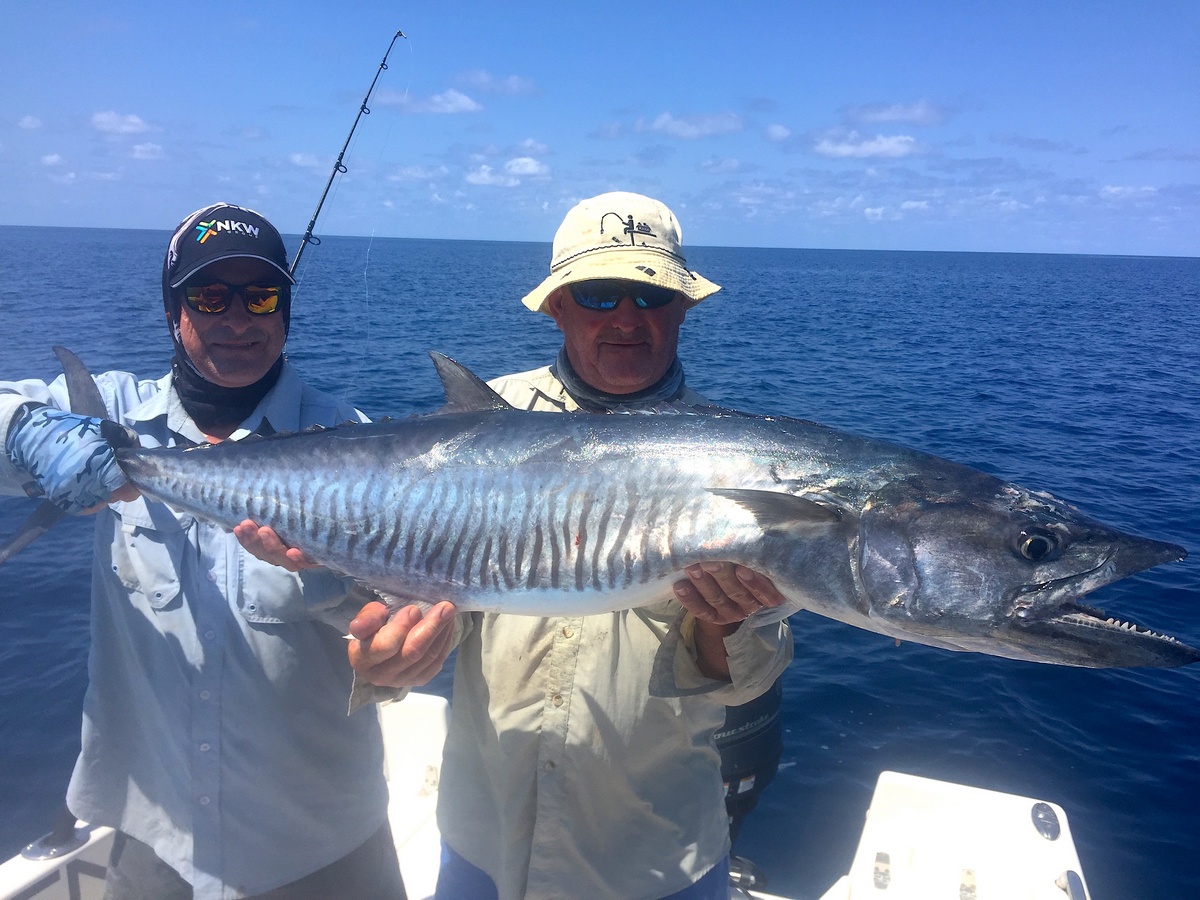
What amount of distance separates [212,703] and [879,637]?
7.87 meters

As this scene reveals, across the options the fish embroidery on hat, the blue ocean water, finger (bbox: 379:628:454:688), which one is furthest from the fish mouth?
the blue ocean water

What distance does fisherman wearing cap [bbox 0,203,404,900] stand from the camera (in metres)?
2.59

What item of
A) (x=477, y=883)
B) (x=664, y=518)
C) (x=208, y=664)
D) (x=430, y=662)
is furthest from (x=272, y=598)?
(x=664, y=518)

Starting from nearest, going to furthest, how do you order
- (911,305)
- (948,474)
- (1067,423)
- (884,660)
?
1. (948,474)
2. (884,660)
3. (1067,423)
4. (911,305)

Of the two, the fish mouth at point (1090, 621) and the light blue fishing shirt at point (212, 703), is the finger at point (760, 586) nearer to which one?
the fish mouth at point (1090, 621)

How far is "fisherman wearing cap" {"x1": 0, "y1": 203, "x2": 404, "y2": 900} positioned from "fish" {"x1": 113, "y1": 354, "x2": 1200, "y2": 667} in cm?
18

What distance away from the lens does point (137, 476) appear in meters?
2.70

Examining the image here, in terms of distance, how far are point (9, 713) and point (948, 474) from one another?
828 centimetres

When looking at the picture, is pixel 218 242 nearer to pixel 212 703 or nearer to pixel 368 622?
pixel 368 622

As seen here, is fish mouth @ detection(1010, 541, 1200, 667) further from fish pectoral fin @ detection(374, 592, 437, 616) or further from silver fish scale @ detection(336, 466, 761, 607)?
fish pectoral fin @ detection(374, 592, 437, 616)

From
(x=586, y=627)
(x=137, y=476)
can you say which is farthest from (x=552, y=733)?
(x=137, y=476)

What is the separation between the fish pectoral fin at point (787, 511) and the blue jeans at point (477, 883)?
4.08 feet

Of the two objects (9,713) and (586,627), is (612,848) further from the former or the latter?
(9,713)

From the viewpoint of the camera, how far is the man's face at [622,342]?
2.92m
